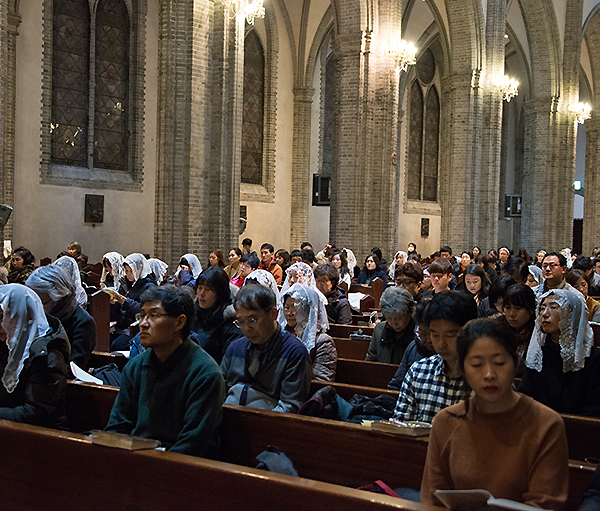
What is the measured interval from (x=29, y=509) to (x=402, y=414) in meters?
1.77

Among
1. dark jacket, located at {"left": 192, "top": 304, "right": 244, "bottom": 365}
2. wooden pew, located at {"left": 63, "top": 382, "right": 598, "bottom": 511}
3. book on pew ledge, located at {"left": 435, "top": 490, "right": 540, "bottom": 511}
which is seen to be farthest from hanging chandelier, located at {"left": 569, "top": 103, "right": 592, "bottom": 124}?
book on pew ledge, located at {"left": 435, "top": 490, "right": 540, "bottom": 511}

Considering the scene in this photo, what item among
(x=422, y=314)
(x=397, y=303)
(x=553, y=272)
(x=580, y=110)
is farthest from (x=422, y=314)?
(x=580, y=110)

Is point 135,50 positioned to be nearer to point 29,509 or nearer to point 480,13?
point 480,13

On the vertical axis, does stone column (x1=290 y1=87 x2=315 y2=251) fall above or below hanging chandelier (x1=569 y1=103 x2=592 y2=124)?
below

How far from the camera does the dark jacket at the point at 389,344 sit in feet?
15.8

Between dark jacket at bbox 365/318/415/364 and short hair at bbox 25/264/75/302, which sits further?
dark jacket at bbox 365/318/415/364

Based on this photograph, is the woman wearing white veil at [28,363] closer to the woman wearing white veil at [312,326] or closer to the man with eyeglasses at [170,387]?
the man with eyeglasses at [170,387]

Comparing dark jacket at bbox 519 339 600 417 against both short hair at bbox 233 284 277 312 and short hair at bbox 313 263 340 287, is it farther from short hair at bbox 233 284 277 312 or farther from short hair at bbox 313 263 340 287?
short hair at bbox 313 263 340 287

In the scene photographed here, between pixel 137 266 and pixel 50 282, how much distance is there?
385 centimetres

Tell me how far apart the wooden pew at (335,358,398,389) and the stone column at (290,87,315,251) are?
55.2 ft

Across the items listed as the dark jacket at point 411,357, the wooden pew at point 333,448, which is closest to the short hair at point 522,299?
the dark jacket at point 411,357

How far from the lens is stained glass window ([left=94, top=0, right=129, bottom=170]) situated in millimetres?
15148

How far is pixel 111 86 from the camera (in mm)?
15352

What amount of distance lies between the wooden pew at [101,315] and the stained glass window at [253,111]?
13.7 m
